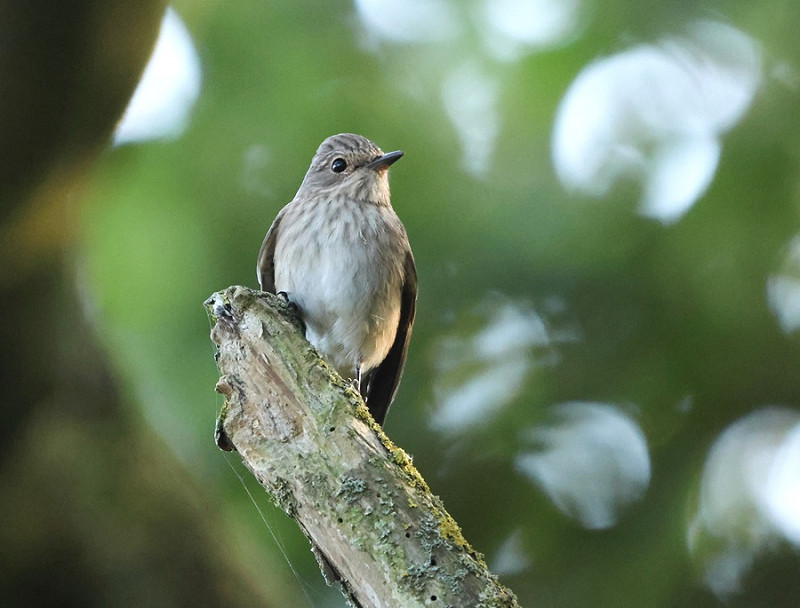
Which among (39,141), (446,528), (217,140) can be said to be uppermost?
(217,140)

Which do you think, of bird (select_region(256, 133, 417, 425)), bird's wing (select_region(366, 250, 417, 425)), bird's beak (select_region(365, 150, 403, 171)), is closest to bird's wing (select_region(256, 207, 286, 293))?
bird (select_region(256, 133, 417, 425))

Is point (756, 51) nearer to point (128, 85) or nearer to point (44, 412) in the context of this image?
point (128, 85)

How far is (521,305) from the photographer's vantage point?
5.15 m

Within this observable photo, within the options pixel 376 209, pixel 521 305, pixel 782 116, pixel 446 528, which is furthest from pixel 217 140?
pixel 446 528

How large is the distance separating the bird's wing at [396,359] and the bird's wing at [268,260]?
2.04 feet

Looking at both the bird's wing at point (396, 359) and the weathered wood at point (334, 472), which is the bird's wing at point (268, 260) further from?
the weathered wood at point (334, 472)

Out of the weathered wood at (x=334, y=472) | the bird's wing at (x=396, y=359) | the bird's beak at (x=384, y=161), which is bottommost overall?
the weathered wood at (x=334, y=472)

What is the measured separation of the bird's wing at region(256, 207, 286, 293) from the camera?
4703 mm

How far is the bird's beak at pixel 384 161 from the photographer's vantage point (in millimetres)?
4613

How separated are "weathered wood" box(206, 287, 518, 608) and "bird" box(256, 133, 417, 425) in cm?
141

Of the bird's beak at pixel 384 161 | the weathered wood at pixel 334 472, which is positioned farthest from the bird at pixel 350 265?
the weathered wood at pixel 334 472

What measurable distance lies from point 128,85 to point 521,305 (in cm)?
247

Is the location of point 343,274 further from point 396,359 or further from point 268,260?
point 396,359

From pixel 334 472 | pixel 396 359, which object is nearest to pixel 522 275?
pixel 396 359
